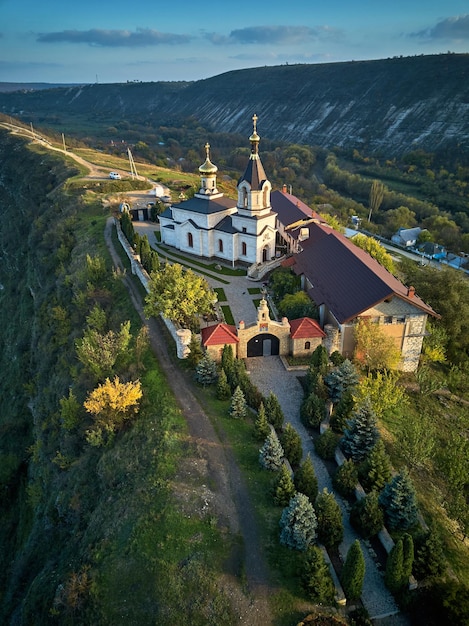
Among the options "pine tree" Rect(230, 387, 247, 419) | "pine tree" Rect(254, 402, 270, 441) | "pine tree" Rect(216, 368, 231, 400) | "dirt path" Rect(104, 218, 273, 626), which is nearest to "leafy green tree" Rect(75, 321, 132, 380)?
"dirt path" Rect(104, 218, 273, 626)

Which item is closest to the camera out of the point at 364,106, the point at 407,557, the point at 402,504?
the point at 407,557

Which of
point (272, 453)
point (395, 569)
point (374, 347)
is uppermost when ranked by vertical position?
point (374, 347)

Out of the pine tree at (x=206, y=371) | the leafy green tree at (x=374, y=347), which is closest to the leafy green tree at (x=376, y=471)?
the leafy green tree at (x=374, y=347)

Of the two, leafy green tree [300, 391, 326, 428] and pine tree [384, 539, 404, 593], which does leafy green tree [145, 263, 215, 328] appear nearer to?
leafy green tree [300, 391, 326, 428]

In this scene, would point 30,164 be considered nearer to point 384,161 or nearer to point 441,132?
point 384,161

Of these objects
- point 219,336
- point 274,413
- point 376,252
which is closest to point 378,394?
point 274,413

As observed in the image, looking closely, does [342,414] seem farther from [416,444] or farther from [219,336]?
[219,336]

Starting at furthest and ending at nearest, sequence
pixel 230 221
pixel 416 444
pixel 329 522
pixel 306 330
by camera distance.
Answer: pixel 230 221 < pixel 306 330 < pixel 416 444 < pixel 329 522
